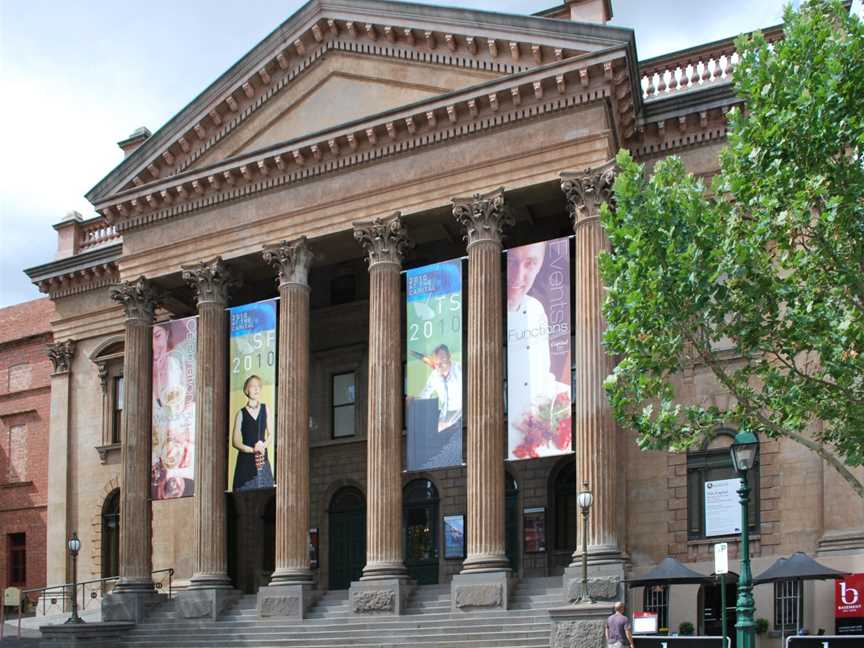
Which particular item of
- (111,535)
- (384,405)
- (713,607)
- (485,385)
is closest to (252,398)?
(384,405)

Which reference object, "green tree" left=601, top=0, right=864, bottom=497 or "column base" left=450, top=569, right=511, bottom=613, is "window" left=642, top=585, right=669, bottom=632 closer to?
"column base" left=450, top=569, right=511, bottom=613

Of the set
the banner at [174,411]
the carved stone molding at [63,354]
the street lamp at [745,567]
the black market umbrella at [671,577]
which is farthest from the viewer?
the carved stone molding at [63,354]

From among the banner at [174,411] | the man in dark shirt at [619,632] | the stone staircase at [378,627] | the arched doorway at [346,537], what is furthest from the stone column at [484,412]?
the banner at [174,411]

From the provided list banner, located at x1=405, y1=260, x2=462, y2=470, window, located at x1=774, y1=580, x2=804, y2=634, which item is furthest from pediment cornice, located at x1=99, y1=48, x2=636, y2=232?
window, located at x1=774, y1=580, x2=804, y2=634

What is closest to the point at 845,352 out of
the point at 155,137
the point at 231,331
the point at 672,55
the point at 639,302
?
the point at 639,302

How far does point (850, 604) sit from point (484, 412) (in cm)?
923

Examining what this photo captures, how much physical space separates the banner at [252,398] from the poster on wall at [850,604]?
14.6 meters

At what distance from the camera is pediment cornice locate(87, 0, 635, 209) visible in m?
31.7

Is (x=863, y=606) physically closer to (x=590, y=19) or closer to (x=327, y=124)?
(x=590, y=19)

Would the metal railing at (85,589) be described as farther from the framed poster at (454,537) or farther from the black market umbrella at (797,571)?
the black market umbrella at (797,571)

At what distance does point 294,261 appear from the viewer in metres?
35.1

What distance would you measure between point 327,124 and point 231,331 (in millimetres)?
6371

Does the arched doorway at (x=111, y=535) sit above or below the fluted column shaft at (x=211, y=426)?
below

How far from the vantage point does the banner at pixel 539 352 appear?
30469 mm
